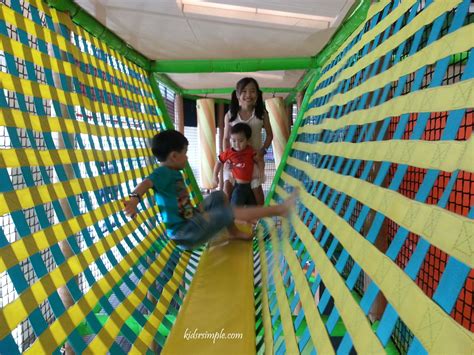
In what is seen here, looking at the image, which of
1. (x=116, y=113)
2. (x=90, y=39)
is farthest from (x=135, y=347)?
(x=90, y=39)

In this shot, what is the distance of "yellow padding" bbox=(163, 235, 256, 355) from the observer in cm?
108

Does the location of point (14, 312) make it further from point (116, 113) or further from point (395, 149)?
point (116, 113)

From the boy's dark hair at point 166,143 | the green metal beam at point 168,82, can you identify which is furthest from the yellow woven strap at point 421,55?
the green metal beam at point 168,82

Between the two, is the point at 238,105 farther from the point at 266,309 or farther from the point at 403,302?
the point at 403,302

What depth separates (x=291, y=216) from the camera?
1.80 meters

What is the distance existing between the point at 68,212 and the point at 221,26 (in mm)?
1321

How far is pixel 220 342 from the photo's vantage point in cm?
109

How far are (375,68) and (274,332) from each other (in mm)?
1000

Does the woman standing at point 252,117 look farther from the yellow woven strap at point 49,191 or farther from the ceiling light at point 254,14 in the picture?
the yellow woven strap at point 49,191

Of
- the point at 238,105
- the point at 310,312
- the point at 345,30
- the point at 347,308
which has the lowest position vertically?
the point at 310,312

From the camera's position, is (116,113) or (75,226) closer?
(75,226)

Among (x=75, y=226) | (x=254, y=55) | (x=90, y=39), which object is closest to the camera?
(x=75, y=226)

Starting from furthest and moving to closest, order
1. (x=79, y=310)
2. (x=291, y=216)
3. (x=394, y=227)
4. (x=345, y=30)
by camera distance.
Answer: (x=345, y=30) → (x=291, y=216) → (x=394, y=227) → (x=79, y=310)

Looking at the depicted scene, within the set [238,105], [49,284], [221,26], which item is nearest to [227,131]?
[238,105]
